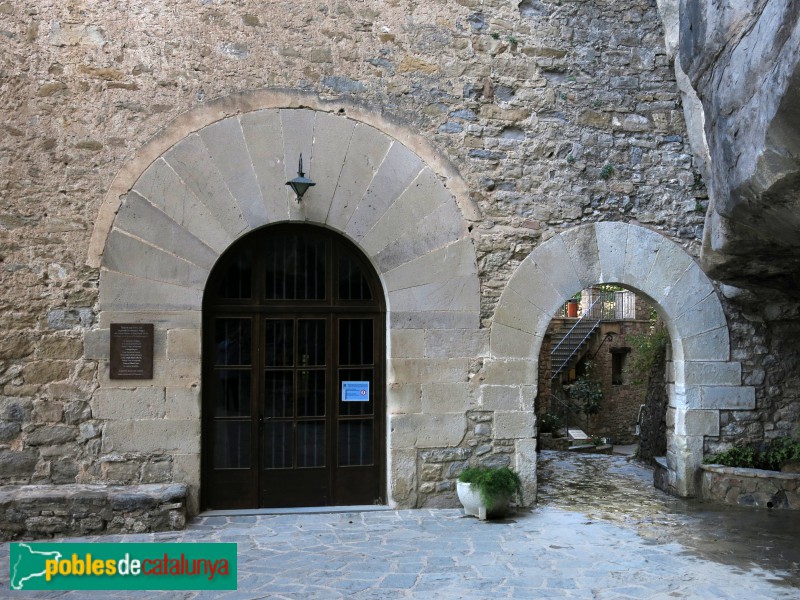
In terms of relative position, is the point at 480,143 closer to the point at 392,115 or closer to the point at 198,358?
the point at 392,115

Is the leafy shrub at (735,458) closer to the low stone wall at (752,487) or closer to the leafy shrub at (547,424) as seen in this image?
the low stone wall at (752,487)

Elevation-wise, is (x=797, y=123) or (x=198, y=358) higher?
(x=797, y=123)

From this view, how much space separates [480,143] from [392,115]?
30.9 inches

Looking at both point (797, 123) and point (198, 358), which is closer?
point (797, 123)

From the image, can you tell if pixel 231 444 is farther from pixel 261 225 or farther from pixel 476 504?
pixel 476 504

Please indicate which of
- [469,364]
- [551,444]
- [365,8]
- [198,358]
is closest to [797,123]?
[469,364]

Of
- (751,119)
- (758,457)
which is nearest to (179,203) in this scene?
(751,119)

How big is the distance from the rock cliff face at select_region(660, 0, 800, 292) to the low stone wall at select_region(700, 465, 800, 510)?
5.75 ft

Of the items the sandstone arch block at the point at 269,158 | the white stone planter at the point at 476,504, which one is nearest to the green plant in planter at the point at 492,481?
the white stone planter at the point at 476,504

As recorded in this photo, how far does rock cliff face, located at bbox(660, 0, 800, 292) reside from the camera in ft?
12.6

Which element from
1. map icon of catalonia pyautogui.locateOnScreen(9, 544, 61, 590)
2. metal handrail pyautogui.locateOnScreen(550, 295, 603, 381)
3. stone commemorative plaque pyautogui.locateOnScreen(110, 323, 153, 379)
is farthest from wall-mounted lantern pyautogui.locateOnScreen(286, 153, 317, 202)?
metal handrail pyautogui.locateOnScreen(550, 295, 603, 381)

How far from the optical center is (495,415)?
650 centimetres

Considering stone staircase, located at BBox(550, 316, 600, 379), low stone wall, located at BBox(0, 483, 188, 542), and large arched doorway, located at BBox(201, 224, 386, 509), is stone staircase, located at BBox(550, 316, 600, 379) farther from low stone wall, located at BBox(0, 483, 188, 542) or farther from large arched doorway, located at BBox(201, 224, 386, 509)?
low stone wall, located at BBox(0, 483, 188, 542)

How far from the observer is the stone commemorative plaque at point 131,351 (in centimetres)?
588
